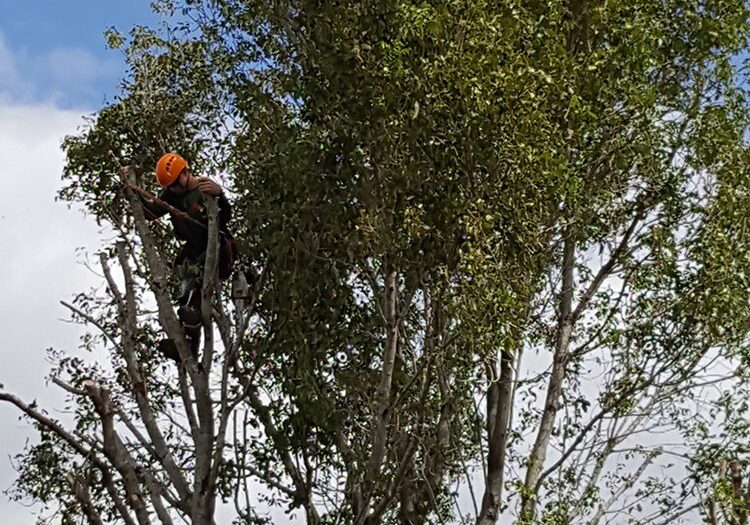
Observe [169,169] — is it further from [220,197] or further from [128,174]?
[220,197]

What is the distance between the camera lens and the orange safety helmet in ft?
32.5

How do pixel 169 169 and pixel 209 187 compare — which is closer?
pixel 209 187

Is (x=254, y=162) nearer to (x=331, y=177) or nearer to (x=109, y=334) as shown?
(x=331, y=177)

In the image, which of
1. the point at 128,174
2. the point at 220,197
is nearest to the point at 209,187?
the point at 220,197

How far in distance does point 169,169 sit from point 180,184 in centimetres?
15

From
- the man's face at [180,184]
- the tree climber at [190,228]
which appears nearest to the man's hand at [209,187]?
the tree climber at [190,228]

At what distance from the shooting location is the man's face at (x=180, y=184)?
9930 mm

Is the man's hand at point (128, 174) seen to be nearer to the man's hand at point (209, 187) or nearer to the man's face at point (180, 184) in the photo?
the man's face at point (180, 184)

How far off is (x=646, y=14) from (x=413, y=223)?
3393 millimetres

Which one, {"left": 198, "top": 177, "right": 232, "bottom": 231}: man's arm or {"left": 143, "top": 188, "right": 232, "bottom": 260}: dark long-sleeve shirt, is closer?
{"left": 198, "top": 177, "right": 232, "bottom": 231}: man's arm

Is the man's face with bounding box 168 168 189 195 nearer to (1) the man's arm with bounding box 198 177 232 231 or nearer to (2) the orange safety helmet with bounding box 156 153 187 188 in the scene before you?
(2) the orange safety helmet with bounding box 156 153 187 188

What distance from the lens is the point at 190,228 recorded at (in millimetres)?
9867

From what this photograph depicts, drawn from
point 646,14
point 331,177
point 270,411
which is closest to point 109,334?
point 270,411

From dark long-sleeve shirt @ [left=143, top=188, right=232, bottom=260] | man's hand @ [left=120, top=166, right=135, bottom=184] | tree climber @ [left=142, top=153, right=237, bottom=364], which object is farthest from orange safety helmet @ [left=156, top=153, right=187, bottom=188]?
man's hand @ [left=120, top=166, right=135, bottom=184]
